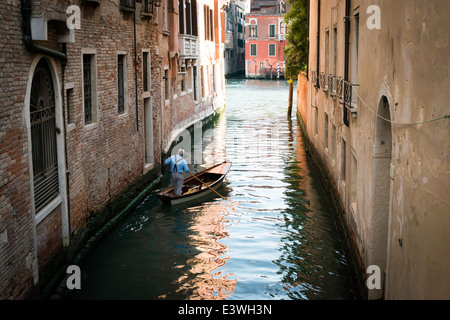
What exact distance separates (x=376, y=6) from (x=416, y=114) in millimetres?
2696

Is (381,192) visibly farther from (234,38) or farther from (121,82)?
(234,38)

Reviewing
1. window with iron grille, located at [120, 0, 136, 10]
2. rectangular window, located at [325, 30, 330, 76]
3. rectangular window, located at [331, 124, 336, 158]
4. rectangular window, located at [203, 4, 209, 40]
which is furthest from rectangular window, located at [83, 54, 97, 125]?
rectangular window, located at [203, 4, 209, 40]

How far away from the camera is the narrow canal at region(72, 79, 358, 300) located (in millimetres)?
8648

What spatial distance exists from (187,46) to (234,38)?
49874 mm

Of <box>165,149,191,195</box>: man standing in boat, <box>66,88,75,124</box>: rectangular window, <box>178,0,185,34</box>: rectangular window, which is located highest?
<box>178,0,185,34</box>: rectangular window

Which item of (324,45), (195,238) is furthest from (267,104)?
(195,238)

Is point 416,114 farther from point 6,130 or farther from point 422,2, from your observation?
point 6,130

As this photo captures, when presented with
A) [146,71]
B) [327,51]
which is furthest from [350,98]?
[146,71]

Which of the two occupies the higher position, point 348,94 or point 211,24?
point 211,24

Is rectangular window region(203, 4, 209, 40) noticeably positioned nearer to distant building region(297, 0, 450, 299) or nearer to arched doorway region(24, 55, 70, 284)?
distant building region(297, 0, 450, 299)

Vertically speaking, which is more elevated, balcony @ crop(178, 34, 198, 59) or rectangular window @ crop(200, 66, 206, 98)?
balcony @ crop(178, 34, 198, 59)

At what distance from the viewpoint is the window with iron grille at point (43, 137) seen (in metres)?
7.80

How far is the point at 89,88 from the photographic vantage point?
10.7 meters

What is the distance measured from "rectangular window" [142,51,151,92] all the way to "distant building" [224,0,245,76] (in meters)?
47.2
